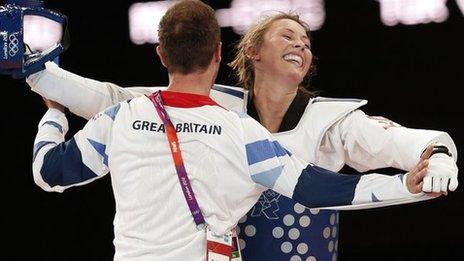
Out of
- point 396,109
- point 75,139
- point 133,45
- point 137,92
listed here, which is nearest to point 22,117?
point 133,45

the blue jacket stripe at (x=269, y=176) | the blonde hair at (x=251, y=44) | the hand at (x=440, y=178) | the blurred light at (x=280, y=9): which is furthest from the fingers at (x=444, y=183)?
the blurred light at (x=280, y=9)

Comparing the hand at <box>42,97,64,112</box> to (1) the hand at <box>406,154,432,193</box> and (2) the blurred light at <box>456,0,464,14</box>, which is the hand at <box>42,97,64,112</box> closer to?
(1) the hand at <box>406,154,432,193</box>

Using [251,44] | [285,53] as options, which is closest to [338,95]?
[251,44]

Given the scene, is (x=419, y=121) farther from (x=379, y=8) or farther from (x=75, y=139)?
(x=75, y=139)

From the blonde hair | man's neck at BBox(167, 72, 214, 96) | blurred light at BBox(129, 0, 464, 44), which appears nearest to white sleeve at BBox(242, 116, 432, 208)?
man's neck at BBox(167, 72, 214, 96)

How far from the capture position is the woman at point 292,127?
9.17 ft

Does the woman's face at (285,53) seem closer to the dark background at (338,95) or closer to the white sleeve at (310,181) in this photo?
the white sleeve at (310,181)

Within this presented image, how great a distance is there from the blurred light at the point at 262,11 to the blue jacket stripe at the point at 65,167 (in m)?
1.95

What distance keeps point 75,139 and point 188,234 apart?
0.33m

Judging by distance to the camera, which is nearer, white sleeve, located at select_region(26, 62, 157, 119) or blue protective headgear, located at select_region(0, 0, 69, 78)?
blue protective headgear, located at select_region(0, 0, 69, 78)

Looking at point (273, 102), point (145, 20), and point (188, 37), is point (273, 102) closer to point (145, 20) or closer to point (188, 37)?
point (188, 37)

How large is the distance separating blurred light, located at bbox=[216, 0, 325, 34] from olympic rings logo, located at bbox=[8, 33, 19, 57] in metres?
1.79

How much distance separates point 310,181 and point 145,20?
238 centimetres

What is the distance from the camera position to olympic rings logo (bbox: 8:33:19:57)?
2.63 metres
